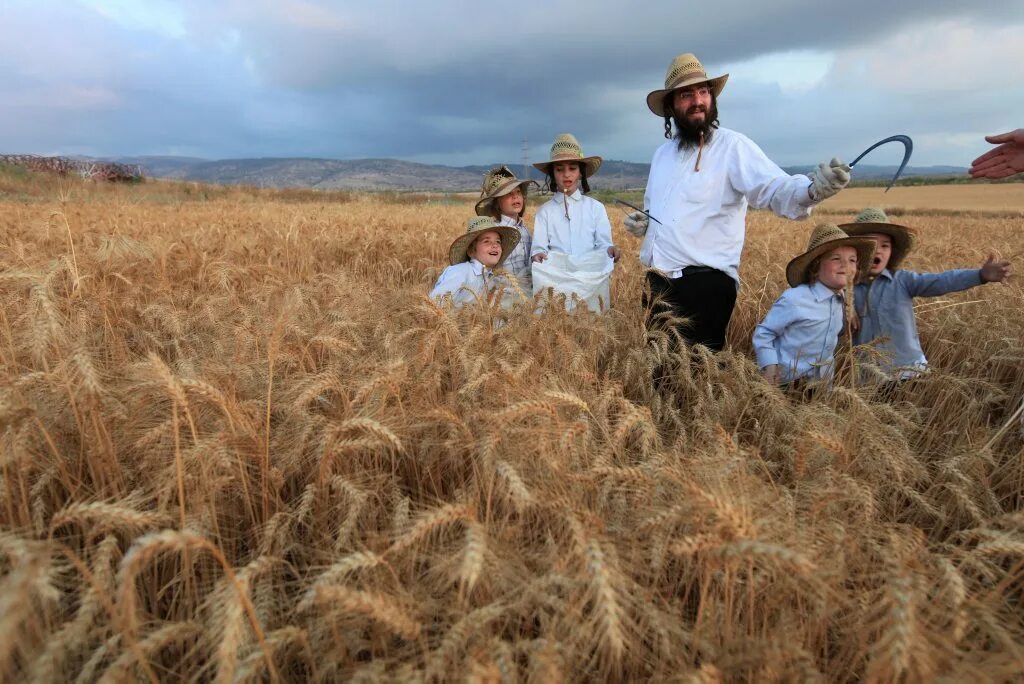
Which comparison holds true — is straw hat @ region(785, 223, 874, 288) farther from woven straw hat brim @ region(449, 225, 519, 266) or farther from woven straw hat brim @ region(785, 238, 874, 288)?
woven straw hat brim @ region(449, 225, 519, 266)

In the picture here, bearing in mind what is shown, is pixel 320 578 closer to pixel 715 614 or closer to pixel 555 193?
pixel 715 614

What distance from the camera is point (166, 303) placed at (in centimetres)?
323

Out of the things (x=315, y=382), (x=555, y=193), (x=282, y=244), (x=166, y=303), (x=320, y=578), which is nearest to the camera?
(x=320, y=578)

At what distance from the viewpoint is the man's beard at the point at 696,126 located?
111 inches

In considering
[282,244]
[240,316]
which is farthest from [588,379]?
[282,244]

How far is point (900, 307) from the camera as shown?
2.79m

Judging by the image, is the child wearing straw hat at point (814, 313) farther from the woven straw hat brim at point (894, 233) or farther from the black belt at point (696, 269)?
the black belt at point (696, 269)

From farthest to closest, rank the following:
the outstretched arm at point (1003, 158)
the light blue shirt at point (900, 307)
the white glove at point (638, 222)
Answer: the white glove at point (638, 222) → the light blue shirt at point (900, 307) → the outstretched arm at point (1003, 158)

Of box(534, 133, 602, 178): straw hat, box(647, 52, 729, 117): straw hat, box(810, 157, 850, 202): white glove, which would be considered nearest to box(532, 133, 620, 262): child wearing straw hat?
box(534, 133, 602, 178): straw hat

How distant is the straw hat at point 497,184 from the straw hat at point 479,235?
0.30 metres

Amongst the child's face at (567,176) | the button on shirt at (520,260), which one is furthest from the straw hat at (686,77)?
the button on shirt at (520,260)

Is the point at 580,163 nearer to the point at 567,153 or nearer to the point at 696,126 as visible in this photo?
the point at 567,153

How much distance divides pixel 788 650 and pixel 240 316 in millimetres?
2482

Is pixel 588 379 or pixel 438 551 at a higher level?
pixel 588 379
